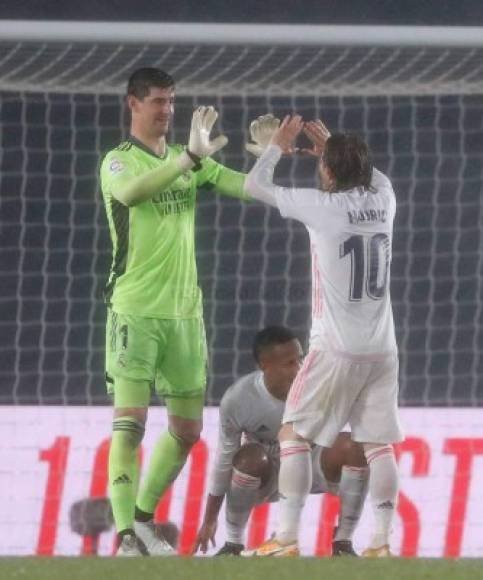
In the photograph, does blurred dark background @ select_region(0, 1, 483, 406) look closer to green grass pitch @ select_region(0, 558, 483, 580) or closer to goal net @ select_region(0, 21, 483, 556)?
goal net @ select_region(0, 21, 483, 556)

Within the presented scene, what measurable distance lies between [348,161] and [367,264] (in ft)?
0.99

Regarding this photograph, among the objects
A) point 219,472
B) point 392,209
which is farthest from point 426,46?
point 219,472

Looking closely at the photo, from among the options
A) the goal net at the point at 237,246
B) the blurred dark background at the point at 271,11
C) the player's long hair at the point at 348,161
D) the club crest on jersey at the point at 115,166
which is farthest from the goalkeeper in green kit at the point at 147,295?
the blurred dark background at the point at 271,11

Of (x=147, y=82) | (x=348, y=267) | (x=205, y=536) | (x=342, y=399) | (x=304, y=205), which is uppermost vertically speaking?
(x=147, y=82)

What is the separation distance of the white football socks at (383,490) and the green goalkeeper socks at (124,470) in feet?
2.54

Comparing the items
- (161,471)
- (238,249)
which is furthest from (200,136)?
(238,249)

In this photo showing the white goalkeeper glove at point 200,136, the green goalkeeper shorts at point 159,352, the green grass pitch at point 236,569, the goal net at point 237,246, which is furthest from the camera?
the goal net at point 237,246

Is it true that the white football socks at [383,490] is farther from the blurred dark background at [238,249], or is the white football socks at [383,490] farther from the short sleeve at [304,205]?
the blurred dark background at [238,249]

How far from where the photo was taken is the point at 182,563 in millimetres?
5172

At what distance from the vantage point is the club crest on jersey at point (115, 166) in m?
5.93

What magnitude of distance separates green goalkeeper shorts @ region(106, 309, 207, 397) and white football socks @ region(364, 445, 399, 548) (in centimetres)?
75

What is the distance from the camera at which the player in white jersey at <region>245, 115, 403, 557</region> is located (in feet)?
18.0

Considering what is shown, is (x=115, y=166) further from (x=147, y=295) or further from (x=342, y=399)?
(x=342, y=399)

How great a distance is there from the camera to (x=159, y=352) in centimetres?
602
